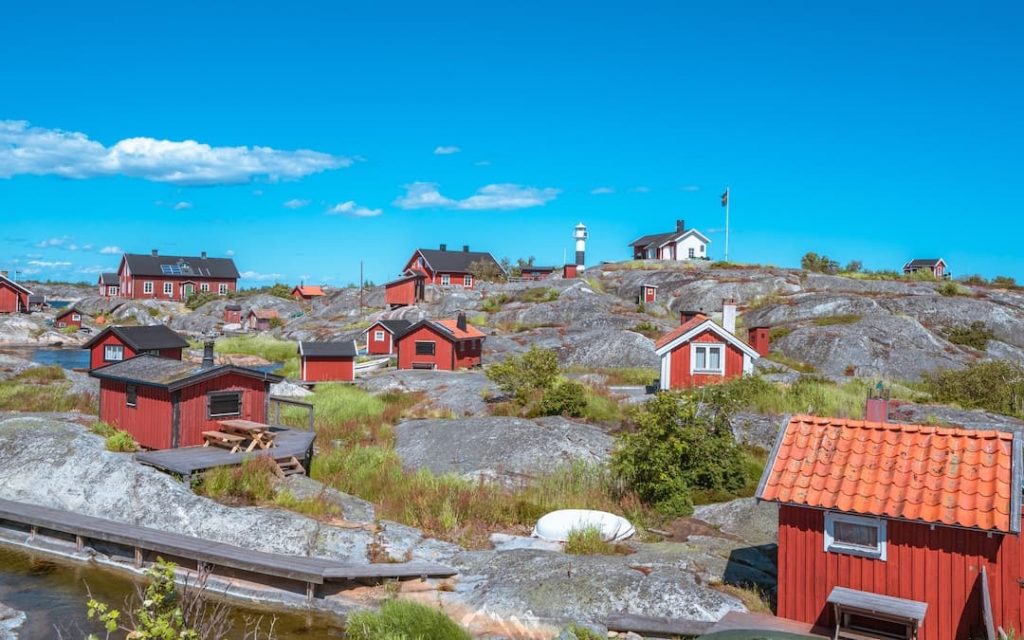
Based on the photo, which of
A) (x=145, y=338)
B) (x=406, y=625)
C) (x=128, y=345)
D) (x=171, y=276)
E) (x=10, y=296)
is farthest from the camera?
(x=171, y=276)

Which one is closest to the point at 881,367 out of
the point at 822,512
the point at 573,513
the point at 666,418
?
the point at 666,418

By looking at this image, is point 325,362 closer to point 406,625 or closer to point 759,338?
point 759,338

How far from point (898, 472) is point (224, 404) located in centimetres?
1988

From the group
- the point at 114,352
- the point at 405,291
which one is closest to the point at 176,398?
the point at 114,352

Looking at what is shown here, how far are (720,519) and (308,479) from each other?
1150cm

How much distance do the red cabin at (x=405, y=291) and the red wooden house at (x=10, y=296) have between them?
43802mm

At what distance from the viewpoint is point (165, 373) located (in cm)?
2430

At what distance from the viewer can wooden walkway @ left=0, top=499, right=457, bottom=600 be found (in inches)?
643

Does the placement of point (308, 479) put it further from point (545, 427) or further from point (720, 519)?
point (720, 519)

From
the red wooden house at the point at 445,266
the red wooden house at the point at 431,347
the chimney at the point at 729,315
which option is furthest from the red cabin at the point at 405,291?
the chimney at the point at 729,315

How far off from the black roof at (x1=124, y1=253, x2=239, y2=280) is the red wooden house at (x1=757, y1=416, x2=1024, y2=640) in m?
101

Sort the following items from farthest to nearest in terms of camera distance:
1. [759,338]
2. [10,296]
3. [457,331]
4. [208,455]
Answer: [10,296] < [457,331] < [759,338] < [208,455]

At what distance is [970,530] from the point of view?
457 inches

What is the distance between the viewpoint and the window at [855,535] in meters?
12.3
